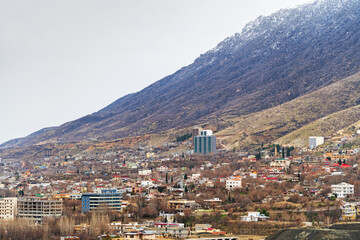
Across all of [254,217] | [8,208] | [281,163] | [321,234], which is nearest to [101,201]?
[8,208]

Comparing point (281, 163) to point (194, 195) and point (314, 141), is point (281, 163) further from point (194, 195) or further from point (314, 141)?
point (194, 195)

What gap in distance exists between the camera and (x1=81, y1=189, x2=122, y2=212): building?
245ft

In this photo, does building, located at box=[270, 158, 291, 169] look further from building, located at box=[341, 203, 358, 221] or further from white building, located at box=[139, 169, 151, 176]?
building, located at box=[341, 203, 358, 221]

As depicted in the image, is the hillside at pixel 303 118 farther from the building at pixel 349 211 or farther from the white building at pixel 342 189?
the building at pixel 349 211

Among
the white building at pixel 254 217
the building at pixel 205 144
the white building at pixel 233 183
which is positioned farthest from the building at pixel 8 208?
the building at pixel 205 144

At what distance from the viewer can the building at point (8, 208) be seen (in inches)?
2874


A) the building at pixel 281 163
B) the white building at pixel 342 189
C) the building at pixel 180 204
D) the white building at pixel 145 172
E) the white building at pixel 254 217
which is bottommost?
the white building at pixel 254 217

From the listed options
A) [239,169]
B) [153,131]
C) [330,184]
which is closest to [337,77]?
[153,131]

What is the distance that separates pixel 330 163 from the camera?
100 metres

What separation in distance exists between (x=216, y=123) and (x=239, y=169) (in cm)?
7132

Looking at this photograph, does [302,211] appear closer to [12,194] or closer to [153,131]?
[12,194]

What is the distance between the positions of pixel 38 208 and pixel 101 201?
20.8 ft

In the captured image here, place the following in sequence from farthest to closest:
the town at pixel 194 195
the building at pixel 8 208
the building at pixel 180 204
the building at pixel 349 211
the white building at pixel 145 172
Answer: the white building at pixel 145 172
the building at pixel 180 204
the building at pixel 8 208
the building at pixel 349 211
the town at pixel 194 195

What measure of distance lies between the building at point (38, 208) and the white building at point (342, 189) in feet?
91.5
